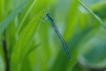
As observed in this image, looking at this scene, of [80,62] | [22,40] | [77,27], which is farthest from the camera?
[80,62]

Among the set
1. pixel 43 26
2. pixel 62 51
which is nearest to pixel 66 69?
pixel 62 51

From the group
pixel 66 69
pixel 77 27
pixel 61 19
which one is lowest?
pixel 66 69

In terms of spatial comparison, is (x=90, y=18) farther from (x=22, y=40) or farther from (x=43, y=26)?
(x=22, y=40)

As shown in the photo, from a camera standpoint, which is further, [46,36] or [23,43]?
[46,36]

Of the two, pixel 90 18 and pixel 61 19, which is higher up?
pixel 61 19
